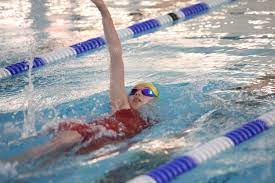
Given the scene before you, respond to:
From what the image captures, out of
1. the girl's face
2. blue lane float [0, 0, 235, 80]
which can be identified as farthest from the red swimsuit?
blue lane float [0, 0, 235, 80]

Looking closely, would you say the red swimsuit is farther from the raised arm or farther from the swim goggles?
the swim goggles

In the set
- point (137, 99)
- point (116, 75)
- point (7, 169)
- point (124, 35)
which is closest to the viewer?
point (7, 169)

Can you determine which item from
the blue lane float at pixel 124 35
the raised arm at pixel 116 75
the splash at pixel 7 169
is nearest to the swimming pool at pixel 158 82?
the splash at pixel 7 169

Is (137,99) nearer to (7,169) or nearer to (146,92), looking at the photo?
(146,92)

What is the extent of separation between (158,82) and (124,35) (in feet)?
5.41

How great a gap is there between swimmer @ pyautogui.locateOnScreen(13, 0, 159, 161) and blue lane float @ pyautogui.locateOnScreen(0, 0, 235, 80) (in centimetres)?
159

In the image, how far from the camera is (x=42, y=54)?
595 cm

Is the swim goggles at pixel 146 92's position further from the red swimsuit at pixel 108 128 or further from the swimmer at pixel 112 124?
the red swimsuit at pixel 108 128

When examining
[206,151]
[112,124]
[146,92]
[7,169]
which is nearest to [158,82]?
[146,92]

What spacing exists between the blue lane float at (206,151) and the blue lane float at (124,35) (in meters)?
2.28

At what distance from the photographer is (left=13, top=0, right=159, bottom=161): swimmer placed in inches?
140

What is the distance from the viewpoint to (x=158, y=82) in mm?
5141

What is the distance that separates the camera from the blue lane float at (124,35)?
18.2 feet

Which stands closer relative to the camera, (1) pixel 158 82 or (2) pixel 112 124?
(2) pixel 112 124
